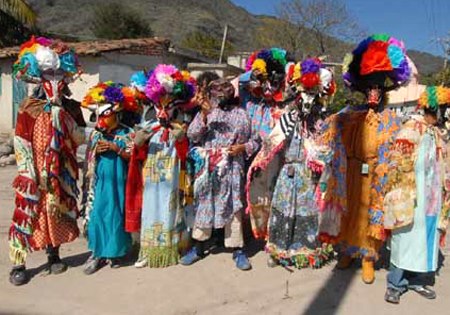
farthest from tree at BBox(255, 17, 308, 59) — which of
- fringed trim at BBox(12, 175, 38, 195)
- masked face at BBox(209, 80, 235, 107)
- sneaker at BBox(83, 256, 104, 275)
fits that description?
fringed trim at BBox(12, 175, 38, 195)

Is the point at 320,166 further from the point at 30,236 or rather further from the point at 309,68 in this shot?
the point at 30,236

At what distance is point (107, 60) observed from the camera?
39.9ft

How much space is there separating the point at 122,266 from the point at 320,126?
2374mm

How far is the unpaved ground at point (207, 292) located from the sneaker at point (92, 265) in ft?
0.23

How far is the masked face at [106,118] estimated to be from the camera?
4.30 m

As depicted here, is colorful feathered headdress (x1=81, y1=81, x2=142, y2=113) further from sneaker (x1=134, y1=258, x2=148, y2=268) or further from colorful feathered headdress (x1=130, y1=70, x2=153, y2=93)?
sneaker (x1=134, y1=258, x2=148, y2=268)

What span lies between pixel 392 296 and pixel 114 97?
3011 millimetres

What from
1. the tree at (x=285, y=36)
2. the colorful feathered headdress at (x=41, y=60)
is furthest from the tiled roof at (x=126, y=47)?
the tree at (x=285, y=36)

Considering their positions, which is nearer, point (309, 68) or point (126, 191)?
point (309, 68)

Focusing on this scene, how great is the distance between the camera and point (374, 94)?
157 inches

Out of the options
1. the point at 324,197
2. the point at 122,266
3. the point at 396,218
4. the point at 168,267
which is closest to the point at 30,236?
the point at 122,266

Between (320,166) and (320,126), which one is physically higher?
(320,126)

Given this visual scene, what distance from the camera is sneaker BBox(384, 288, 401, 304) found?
3816mm

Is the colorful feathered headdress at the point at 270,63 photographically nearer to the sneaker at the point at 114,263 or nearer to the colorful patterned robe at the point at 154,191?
the colorful patterned robe at the point at 154,191
